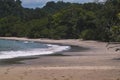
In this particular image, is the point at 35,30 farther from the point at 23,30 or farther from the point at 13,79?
the point at 13,79

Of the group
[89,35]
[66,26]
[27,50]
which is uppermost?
[27,50]

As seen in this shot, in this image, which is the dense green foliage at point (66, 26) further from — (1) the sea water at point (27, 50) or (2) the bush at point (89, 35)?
(1) the sea water at point (27, 50)

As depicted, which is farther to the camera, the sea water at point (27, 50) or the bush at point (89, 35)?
the bush at point (89, 35)

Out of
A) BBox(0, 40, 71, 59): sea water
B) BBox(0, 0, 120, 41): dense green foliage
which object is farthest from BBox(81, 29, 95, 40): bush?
BBox(0, 40, 71, 59): sea water

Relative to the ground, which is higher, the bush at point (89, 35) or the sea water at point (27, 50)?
the sea water at point (27, 50)

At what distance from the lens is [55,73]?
19297 millimetres

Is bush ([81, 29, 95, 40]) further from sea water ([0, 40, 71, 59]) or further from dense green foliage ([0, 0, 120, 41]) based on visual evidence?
sea water ([0, 40, 71, 59])

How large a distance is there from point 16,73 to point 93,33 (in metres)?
57.0

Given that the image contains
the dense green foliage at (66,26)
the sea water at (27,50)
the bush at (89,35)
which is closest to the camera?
the sea water at (27,50)

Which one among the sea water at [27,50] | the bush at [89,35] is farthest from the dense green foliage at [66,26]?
the sea water at [27,50]

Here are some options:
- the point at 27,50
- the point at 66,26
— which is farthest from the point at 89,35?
the point at 27,50

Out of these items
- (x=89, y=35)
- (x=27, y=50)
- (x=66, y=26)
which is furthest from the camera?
(x=66, y=26)

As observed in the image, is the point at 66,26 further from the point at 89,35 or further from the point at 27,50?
the point at 27,50

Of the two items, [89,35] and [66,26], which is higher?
[66,26]
